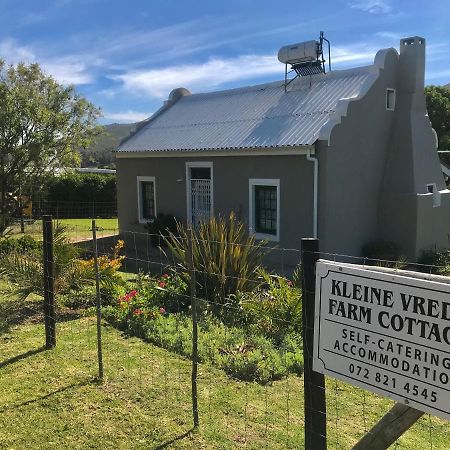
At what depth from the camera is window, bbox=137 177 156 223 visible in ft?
60.1

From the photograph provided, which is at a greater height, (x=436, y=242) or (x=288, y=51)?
(x=288, y=51)

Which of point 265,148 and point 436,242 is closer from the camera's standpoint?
point 265,148

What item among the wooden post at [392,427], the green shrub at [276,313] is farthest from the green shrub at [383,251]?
the wooden post at [392,427]

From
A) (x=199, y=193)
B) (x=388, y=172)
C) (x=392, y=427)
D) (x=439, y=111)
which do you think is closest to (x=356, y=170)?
(x=388, y=172)

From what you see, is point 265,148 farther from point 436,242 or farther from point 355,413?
point 355,413

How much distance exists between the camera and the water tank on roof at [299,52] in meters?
15.5

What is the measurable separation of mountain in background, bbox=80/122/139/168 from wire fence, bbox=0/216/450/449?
12.1 metres

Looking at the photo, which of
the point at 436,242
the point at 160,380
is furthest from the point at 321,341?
the point at 436,242

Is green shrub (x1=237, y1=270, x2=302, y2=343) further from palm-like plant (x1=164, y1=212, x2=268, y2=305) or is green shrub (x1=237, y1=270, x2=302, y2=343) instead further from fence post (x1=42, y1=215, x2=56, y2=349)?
fence post (x1=42, y1=215, x2=56, y2=349)

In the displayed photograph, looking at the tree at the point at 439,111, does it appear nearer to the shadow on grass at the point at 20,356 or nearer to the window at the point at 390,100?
the window at the point at 390,100

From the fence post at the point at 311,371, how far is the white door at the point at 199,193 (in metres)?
12.7

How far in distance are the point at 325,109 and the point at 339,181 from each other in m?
2.16

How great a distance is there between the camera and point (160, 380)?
5504mm

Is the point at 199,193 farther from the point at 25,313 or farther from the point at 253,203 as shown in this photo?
the point at 25,313
